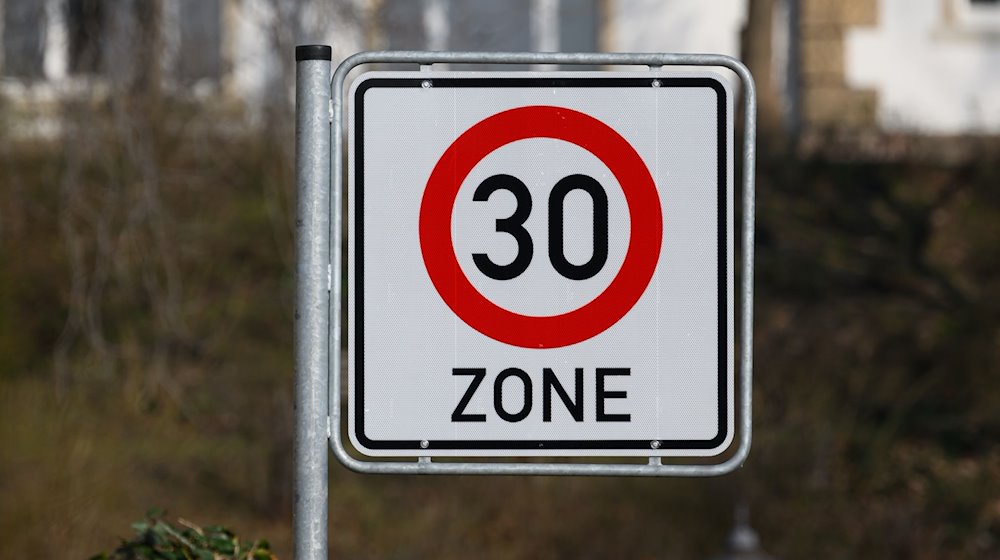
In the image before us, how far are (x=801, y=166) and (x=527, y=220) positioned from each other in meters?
10.3

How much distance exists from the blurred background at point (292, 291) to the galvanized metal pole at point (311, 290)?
452cm

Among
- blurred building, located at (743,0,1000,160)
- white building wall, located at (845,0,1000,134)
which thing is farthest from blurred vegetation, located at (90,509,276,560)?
white building wall, located at (845,0,1000,134)

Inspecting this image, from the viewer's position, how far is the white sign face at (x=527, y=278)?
2180 mm

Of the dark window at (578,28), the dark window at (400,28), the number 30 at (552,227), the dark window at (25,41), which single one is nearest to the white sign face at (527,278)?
the number 30 at (552,227)

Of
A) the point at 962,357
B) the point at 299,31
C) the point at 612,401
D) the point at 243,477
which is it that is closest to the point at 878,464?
the point at 962,357

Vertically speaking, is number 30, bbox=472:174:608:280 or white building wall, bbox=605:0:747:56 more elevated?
white building wall, bbox=605:0:747:56

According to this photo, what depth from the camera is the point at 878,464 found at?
339 inches

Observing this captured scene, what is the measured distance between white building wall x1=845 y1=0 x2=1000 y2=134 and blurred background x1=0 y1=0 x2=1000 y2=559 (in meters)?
0.03

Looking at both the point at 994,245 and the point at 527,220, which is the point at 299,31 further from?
the point at 527,220

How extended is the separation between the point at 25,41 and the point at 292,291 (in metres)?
3.15

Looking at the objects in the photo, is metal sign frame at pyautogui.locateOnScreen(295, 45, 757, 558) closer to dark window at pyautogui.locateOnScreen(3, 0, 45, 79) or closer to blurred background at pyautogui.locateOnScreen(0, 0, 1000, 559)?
blurred background at pyautogui.locateOnScreen(0, 0, 1000, 559)

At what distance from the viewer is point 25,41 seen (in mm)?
10922

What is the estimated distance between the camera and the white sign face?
218 cm

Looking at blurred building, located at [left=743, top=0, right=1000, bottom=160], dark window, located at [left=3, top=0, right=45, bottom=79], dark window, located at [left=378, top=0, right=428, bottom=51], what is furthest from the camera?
blurred building, located at [left=743, top=0, right=1000, bottom=160]
